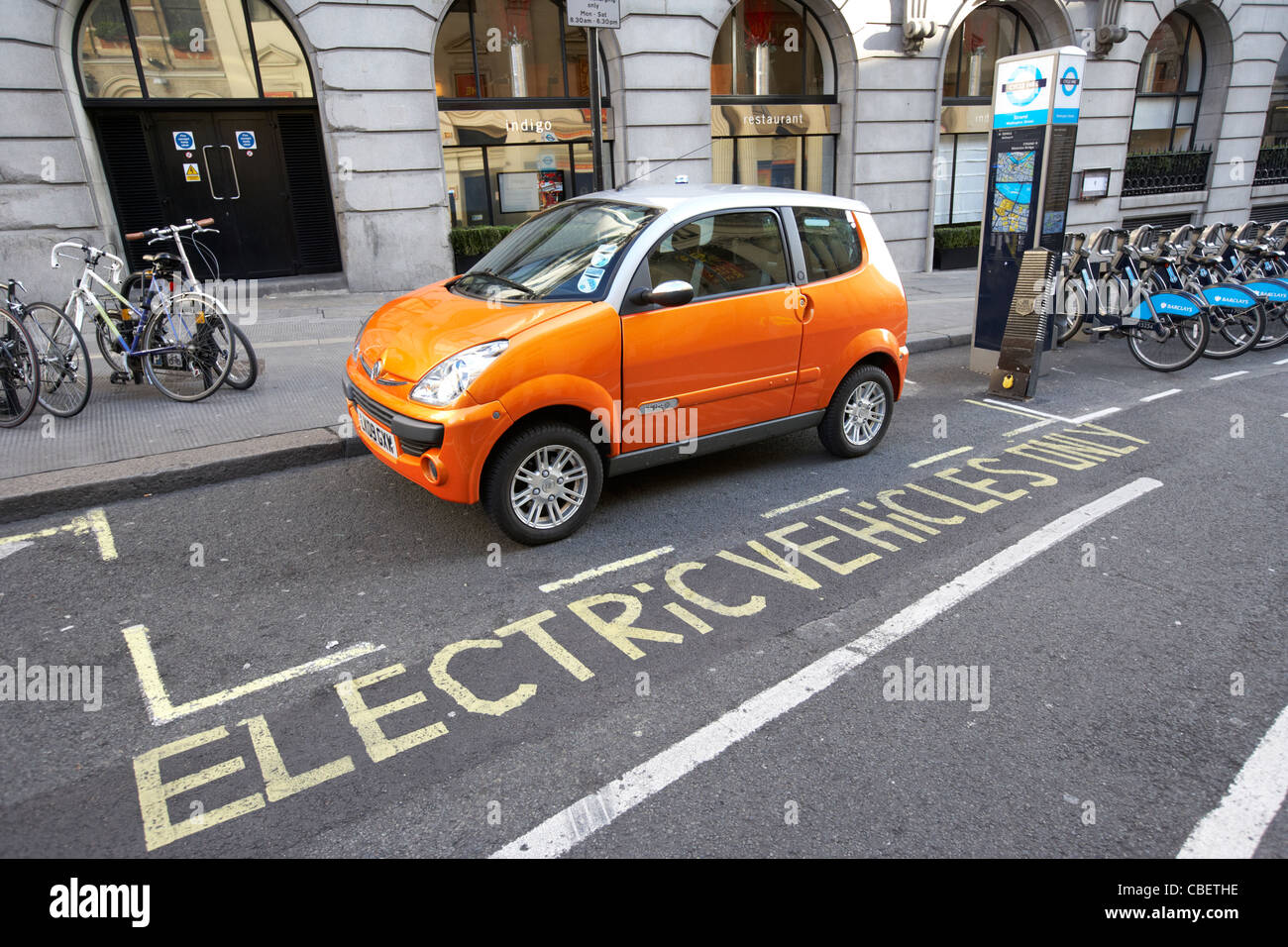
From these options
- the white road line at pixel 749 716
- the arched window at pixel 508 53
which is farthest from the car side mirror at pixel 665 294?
the arched window at pixel 508 53

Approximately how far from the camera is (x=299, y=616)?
401cm

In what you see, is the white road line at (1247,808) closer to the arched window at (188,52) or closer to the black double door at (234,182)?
the black double door at (234,182)

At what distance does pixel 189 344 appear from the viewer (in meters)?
6.82

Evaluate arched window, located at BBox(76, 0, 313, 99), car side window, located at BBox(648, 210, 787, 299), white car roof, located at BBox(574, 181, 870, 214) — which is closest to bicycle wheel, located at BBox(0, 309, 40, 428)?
white car roof, located at BBox(574, 181, 870, 214)

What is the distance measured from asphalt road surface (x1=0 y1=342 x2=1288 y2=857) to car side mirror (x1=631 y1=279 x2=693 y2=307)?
1.36 metres

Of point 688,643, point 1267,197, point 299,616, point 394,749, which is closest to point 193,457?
point 299,616

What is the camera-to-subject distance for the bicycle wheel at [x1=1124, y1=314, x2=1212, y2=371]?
9102 mm

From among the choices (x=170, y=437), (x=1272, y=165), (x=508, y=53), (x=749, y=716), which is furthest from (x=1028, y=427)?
(x=1272, y=165)

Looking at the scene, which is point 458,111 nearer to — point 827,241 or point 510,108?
point 510,108

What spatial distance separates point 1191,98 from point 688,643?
22.0 m

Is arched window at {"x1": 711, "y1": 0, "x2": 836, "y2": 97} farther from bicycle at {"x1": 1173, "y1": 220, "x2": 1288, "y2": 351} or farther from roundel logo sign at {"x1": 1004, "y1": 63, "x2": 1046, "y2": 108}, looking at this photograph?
bicycle at {"x1": 1173, "y1": 220, "x2": 1288, "y2": 351}

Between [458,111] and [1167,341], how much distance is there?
1038cm

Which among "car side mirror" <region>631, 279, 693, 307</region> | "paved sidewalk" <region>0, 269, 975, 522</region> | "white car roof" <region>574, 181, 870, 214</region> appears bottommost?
"paved sidewalk" <region>0, 269, 975, 522</region>

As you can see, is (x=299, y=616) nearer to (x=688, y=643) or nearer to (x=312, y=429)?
(x=688, y=643)
